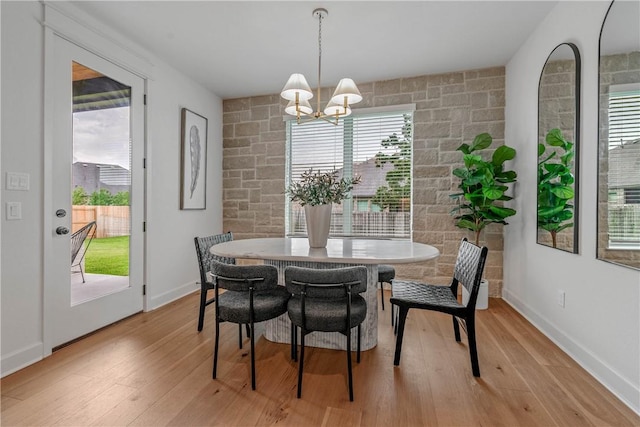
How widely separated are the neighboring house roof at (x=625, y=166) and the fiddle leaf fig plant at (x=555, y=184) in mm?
386

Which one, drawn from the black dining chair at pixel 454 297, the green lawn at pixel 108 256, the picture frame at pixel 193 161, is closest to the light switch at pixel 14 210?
the green lawn at pixel 108 256

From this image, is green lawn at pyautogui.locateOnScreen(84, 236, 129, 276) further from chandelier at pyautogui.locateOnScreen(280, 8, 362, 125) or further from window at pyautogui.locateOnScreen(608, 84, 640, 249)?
window at pyautogui.locateOnScreen(608, 84, 640, 249)

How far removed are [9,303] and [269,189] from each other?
2.81 meters

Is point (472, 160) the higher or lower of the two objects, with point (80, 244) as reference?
higher

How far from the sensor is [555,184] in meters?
2.33

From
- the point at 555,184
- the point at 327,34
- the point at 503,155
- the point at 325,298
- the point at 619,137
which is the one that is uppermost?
the point at 327,34

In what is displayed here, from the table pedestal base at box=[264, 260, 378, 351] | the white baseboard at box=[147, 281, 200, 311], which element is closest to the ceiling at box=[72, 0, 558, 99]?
the table pedestal base at box=[264, 260, 378, 351]

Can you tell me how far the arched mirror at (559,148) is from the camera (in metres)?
2.11

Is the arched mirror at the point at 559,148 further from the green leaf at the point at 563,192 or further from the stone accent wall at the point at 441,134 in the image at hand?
the stone accent wall at the point at 441,134

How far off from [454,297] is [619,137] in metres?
1.35

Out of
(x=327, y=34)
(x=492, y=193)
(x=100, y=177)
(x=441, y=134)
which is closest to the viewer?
(x=100, y=177)

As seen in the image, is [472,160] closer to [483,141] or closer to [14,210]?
[483,141]

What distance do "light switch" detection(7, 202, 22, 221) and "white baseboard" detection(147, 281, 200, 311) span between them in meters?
1.44

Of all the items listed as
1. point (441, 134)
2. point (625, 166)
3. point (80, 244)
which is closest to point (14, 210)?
point (80, 244)
